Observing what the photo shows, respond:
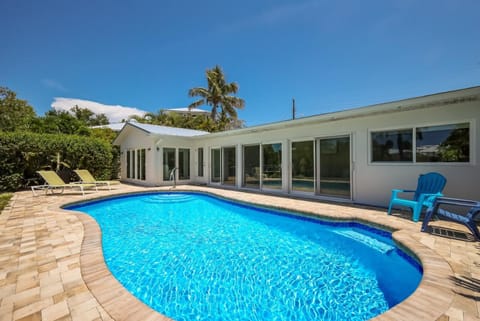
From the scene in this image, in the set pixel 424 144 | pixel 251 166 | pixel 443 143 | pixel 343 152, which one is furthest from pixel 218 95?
pixel 443 143

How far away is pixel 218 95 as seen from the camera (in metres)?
19.8

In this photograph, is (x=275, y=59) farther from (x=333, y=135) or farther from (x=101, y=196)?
(x=101, y=196)

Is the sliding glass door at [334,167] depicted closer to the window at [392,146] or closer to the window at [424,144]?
the window at [392,146]

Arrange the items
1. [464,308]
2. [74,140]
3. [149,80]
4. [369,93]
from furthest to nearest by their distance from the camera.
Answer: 1. [149,80]
2. [369,93]
3. [74,140]
4. [464,308]

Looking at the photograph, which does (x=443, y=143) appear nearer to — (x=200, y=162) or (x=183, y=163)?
(x=200, y=162)

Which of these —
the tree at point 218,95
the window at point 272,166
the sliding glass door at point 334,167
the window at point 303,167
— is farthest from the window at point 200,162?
the sliding glass door at point 334,167

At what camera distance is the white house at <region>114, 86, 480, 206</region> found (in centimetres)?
545

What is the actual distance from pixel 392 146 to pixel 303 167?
3069 millimetres

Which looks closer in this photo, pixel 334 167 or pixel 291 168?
pixel 334 167

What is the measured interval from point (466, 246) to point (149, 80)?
709 inches

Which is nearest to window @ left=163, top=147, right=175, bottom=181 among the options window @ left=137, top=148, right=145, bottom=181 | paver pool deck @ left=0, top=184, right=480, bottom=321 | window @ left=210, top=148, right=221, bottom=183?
window @ left=137, top=148, right=145, bottom=181

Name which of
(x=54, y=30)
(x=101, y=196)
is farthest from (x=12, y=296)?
(x=54, y=30)

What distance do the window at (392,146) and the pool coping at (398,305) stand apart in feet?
11.8

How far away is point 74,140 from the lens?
476 inches
